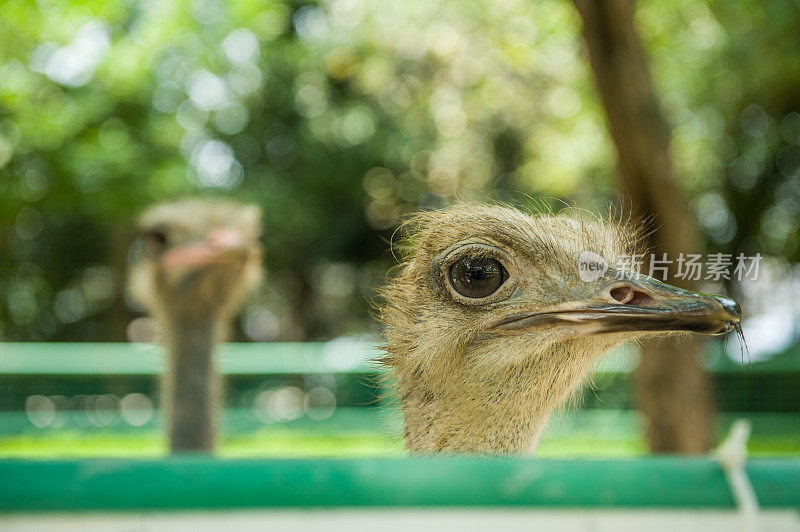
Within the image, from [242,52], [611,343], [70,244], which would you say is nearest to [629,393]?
[242,52]

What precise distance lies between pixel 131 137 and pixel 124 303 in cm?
251

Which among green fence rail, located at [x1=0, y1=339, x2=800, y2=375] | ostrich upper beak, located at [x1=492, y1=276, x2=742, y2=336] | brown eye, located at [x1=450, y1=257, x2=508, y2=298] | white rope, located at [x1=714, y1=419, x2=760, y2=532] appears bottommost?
green fence rail, located at [x1=0, y1=339, x2=800, y2=375]

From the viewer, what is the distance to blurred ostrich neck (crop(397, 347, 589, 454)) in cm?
125

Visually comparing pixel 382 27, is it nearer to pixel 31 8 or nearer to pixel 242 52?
pixel 242 52

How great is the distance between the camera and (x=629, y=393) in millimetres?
4625

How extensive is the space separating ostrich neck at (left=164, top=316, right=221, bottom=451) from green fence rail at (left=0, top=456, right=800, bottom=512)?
4.57ft

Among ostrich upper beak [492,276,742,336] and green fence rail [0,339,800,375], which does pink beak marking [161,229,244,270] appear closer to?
green fence rail [0,339,800,375]

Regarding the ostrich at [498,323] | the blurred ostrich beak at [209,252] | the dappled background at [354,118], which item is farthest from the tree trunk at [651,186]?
the ostrich at [498,323]

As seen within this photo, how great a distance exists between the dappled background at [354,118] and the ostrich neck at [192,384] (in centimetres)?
36

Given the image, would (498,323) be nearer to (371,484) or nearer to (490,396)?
(490,396)

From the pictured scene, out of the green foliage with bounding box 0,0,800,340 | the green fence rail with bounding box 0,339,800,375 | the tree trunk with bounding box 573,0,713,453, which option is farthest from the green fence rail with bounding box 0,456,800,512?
the green fence rail with bounding box 0,339,800,375

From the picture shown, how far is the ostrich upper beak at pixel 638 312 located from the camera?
99 cm

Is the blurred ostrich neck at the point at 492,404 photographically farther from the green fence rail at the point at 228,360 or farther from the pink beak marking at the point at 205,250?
the green fence rail at the point at 228,360

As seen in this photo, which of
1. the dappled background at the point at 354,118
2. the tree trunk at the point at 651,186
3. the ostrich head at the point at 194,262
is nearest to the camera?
the ostrich head at the point at 194,262
